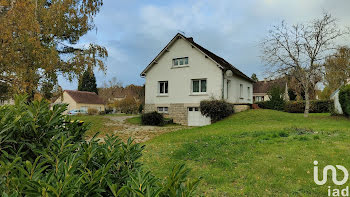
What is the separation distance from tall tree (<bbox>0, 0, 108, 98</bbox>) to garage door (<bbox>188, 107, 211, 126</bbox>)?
12358 mm

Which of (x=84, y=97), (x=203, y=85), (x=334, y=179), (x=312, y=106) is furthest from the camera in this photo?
(x=84, y=97)

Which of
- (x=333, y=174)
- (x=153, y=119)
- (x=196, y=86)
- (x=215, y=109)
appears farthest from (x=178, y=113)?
(x=333, y=174)

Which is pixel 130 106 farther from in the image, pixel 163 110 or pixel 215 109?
pixel 215 109

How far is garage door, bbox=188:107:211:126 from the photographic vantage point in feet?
70.7

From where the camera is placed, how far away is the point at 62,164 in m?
1.21

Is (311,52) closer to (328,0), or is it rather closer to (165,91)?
(328,0)

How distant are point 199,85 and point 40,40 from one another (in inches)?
572

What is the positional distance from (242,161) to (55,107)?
18.1ft

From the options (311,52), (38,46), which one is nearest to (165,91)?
(311,52)

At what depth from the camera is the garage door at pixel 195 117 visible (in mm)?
21562

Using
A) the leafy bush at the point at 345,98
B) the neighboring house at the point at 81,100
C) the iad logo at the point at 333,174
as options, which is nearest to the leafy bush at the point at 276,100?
the leafy bush at the point at 345,98

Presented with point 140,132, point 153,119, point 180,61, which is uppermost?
point 180,61

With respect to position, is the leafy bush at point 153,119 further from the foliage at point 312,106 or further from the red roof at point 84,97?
the red roof at point 84,97

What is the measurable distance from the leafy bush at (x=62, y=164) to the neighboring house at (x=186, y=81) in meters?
19.7
